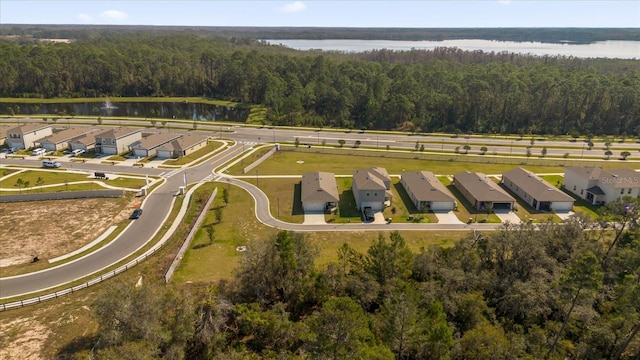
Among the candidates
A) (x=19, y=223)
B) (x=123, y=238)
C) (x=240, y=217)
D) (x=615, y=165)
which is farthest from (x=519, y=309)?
(x=615, y=165)

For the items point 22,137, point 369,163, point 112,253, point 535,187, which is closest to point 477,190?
point 535,187

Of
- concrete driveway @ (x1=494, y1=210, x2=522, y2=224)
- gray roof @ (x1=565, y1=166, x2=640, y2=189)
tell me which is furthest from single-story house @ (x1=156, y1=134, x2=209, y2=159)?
gray roof @ (x1=565, y1=166, x2=640, y2=189)

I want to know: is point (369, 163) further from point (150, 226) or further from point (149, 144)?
point (149, 144)

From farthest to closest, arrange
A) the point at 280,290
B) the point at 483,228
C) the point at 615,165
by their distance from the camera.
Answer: the point at 615,165 → the point at 483,228 → the point at 280,290

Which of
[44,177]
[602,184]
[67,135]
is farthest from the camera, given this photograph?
[67,135]

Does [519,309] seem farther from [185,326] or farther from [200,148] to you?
[200,148]

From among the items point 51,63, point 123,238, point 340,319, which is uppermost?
point 51,63
